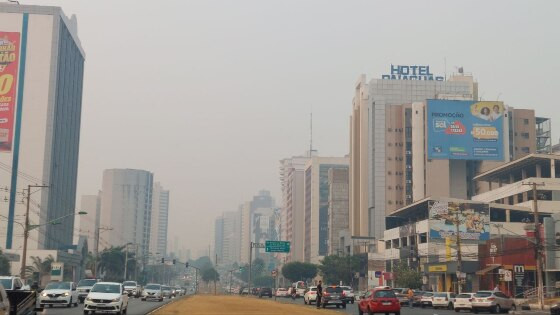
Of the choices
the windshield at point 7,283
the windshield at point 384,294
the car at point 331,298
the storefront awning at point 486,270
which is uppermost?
the storefront awning at point 486,270

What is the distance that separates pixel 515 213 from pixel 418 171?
45.1 metres

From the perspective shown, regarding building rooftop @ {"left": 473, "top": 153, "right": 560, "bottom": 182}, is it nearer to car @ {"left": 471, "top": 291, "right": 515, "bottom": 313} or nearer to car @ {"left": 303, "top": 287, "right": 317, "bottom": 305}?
car @ {"left": 303, "top": 287, "right": 317, "bottom": 305}

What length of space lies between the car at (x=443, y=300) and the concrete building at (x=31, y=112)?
10689cm

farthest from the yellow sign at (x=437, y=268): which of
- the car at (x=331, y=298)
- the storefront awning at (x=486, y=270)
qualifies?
the car at (x=331, y=298)

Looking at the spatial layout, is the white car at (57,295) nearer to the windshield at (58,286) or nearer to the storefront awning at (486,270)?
the windshield at (58,286)

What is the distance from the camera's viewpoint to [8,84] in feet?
507

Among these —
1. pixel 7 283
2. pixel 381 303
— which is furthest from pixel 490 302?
pixel 7 283

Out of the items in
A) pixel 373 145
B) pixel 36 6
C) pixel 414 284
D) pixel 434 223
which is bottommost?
pixel 414 284

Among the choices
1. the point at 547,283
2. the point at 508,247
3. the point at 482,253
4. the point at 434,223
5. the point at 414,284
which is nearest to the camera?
the point at 547,283

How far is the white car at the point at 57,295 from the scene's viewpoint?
1663 inches

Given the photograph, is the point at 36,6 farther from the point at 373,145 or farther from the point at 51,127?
the point at 373,145

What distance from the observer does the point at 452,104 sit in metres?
138

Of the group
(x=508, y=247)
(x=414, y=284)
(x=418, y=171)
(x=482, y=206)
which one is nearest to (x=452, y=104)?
(x=418, y=171)

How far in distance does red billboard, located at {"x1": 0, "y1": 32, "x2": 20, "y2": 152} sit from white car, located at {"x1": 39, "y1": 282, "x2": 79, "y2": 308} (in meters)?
119
